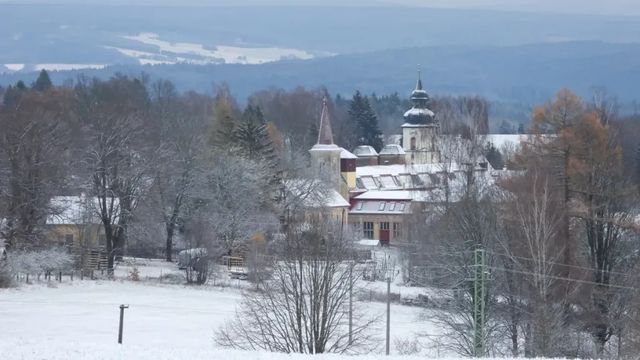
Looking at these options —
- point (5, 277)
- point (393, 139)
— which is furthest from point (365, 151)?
point (5, 277)

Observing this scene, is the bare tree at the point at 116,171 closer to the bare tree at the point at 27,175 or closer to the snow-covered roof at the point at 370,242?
the bare tree at the point at 27,175

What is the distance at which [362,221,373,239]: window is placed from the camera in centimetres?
7194

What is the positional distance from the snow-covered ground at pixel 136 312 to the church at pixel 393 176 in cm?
1055

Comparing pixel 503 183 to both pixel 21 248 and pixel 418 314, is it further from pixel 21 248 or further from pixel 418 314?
pixel 21 248

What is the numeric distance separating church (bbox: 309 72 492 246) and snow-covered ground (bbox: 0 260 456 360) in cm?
1055

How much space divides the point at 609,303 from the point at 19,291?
61.1 ft

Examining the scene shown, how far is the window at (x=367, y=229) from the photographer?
7194 centimetres

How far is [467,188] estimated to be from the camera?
42.6 meters

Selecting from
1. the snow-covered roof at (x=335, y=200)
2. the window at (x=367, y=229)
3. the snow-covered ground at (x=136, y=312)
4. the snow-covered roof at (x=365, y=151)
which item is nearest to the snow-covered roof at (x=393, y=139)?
the snow-covered roof at (x=365, y=151)

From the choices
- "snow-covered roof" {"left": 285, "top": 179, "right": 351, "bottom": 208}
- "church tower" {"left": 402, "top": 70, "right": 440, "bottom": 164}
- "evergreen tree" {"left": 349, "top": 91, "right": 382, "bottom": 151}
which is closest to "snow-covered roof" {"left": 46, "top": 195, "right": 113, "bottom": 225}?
"snow-covered roof" {"left": 285, "top": 179, "right": 351, "bottom": 208}

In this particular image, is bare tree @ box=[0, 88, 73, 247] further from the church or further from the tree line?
the church

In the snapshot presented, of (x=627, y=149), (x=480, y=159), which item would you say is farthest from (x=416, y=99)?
(x=480, y=159)

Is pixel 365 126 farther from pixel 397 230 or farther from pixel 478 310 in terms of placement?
pixel 478 310

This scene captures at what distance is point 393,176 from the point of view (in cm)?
8344
